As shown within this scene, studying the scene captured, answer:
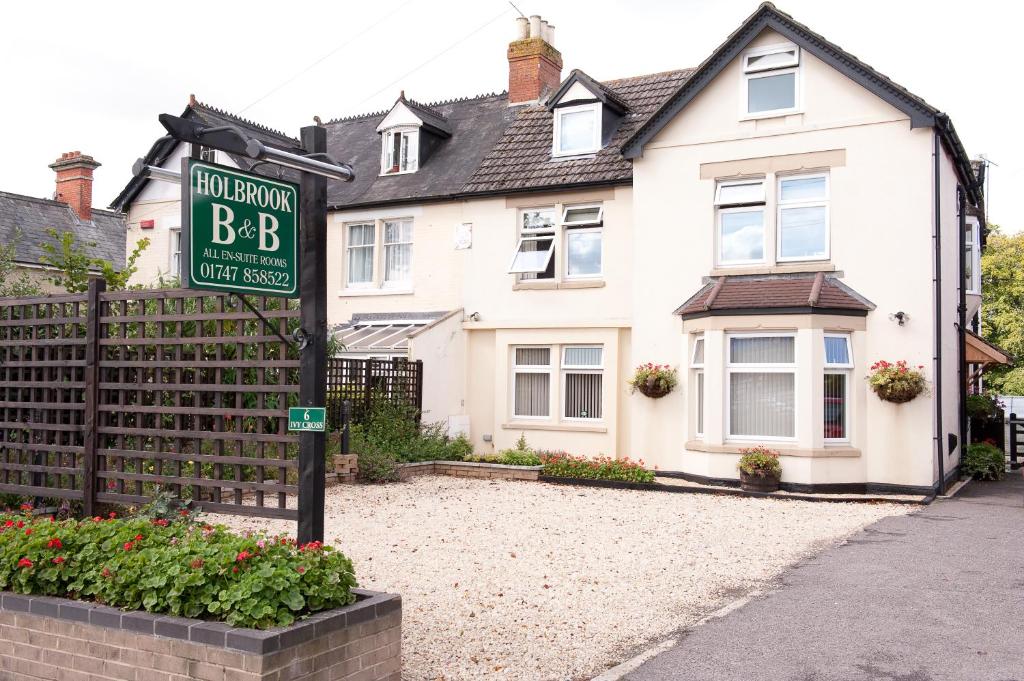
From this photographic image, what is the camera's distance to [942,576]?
30.0 ft

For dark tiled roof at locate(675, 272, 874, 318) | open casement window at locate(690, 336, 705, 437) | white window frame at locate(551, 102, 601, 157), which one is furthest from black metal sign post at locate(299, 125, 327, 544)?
white window frame at locate(551, 102, 601, 157)

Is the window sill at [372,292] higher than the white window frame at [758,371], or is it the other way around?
the window sill at [372,292]

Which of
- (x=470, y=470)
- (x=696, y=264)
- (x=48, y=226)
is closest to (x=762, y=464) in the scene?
(x=696, y=264)

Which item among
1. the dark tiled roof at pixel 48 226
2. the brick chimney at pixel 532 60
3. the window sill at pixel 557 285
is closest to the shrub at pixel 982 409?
the window sill at pixel 557 285

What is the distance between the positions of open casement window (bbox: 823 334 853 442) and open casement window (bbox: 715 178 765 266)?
206cm

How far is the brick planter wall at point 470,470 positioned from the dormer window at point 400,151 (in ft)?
25.6

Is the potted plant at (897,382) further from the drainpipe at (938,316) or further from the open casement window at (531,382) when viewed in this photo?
the open casement window at (531,382)

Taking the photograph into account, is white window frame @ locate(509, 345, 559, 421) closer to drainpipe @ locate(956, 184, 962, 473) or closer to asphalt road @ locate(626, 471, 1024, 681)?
drainpipe @ locate(956, 184, 962, 473)

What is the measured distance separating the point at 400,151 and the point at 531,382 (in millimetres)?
6994

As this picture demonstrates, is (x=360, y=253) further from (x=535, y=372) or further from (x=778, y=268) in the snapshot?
(x=778, y=268)

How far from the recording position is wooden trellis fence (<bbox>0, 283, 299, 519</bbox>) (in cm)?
690

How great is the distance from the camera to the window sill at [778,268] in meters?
16.3

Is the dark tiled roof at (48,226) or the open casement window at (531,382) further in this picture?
the dark tiled roof at (48,226)

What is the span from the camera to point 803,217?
16594 mm
